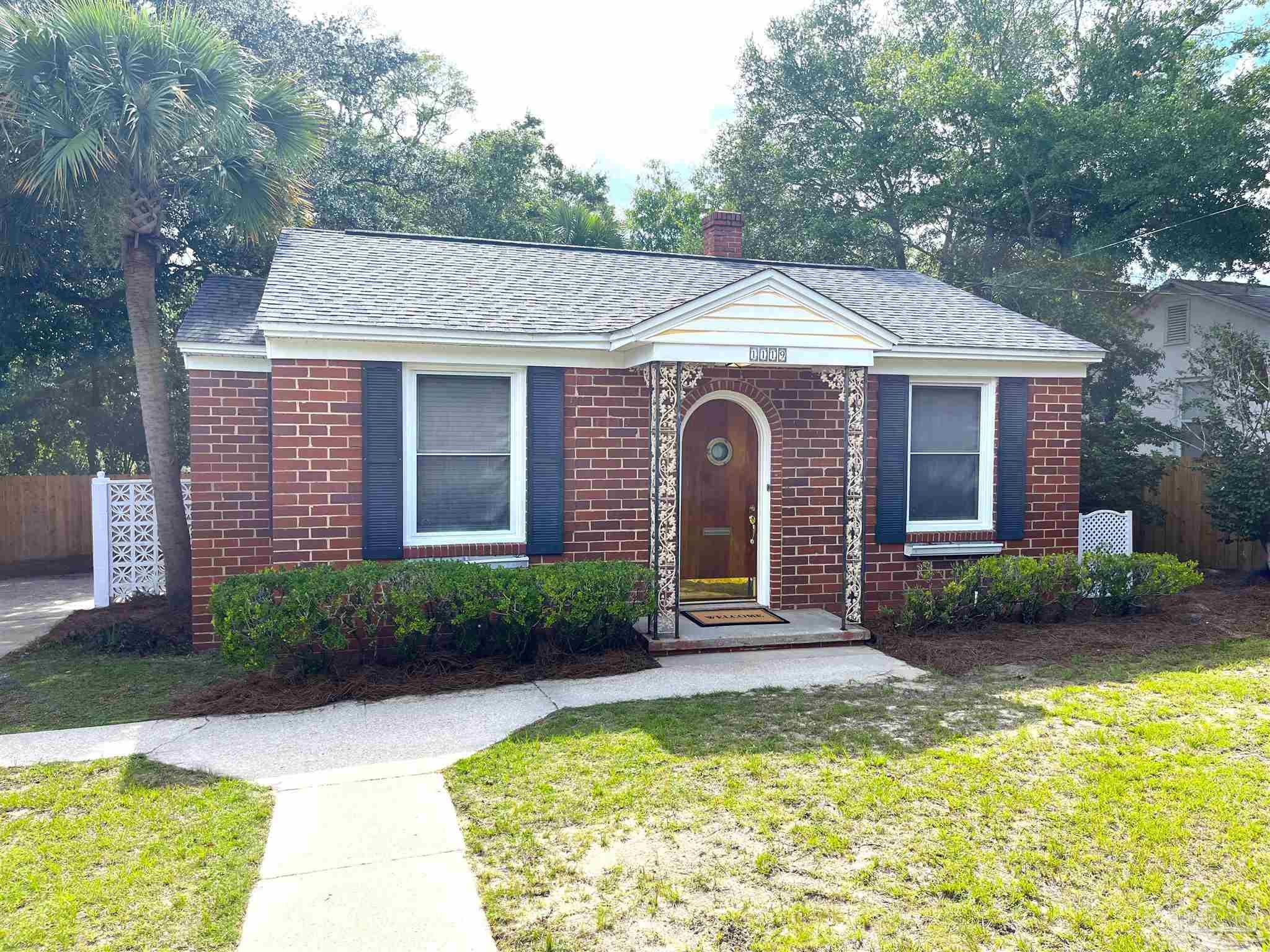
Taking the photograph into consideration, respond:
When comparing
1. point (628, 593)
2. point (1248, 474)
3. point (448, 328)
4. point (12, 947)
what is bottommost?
point (12, 947)

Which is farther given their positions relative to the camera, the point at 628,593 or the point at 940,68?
the point at 940,68

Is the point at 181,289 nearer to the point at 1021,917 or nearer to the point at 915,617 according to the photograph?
the point at 915,617

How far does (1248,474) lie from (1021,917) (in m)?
10.6

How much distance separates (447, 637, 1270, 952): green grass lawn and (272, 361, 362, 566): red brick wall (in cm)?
319

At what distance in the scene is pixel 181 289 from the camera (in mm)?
16047

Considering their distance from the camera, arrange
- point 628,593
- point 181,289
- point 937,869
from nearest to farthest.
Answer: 1. point 937,869
2. point 628,593
3. point 181,289

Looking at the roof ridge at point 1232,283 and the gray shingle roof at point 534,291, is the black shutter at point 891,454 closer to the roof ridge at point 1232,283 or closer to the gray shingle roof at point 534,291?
the gray shingle roof at point 534,291

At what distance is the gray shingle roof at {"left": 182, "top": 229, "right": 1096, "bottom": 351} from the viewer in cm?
845

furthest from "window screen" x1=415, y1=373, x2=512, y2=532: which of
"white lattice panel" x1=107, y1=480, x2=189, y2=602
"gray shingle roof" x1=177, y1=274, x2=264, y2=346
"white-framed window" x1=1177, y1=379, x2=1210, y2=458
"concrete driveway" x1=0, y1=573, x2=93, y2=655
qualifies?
"white-framed window" x1=1177, y1=379, x2=1210, y2=458

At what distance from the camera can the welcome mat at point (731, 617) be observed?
29.6 feet

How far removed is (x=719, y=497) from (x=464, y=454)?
10.5 ft

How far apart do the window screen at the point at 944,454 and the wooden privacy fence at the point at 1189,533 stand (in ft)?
19.6

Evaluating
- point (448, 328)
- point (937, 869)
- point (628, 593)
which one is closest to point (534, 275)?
point (448, 328)

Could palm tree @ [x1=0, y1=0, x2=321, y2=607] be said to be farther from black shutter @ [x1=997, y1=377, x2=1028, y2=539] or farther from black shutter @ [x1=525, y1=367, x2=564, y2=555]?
black shutter @ [x1=997, y1=377, x2=1028, y2=539]
